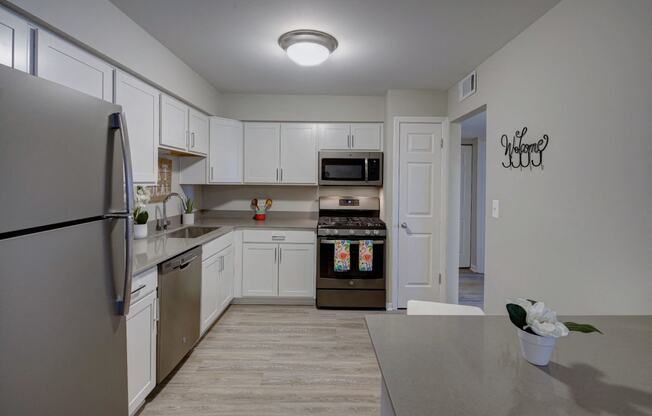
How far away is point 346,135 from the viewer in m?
3.95

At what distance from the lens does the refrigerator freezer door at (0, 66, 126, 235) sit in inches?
34.9

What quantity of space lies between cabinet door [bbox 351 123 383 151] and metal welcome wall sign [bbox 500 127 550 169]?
5.45 ft

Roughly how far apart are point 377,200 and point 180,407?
2916 mm

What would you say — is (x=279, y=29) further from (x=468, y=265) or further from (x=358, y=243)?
(x=468, y=265)

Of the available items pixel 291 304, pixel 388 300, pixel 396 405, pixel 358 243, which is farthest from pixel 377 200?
pixel 396 405

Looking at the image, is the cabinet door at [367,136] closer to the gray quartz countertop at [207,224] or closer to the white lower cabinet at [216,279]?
the gray quartz countertop at [207,224]

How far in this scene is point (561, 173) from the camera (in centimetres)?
184

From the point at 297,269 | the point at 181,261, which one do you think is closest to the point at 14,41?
the point at 181,261

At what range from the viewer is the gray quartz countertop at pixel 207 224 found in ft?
6.67

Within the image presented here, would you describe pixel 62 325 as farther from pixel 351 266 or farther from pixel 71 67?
pixel 351 266

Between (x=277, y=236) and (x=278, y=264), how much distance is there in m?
0.31

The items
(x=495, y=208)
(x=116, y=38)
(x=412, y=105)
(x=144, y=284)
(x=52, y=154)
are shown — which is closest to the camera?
(x=52, y=154)

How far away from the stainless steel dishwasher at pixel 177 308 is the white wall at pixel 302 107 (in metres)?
1.98

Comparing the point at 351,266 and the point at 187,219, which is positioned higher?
the point at 187,219
